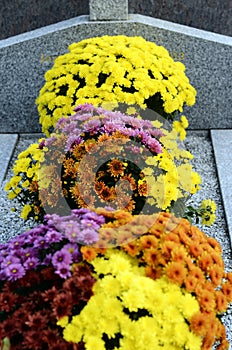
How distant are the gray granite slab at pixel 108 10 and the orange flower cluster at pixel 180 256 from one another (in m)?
3.29

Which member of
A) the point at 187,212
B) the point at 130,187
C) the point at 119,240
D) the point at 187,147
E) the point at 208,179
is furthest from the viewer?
the point at 187,147

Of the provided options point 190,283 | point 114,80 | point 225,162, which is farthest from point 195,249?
point 225,162

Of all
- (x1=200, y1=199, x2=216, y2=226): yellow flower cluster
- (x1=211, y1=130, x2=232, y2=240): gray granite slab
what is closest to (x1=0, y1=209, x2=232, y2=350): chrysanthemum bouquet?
(x1=200, y1=199, x2=216, y2=226): yellow flower cluster

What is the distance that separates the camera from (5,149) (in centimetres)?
525

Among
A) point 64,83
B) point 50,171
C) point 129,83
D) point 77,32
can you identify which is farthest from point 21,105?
point 50,171

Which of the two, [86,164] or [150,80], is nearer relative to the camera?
[86,164]

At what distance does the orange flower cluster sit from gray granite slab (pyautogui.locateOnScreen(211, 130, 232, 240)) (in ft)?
5.31

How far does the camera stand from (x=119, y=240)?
93.4 inches

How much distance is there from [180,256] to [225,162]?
278 centimetres

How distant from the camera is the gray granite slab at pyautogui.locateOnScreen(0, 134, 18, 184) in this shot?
4.89 metres

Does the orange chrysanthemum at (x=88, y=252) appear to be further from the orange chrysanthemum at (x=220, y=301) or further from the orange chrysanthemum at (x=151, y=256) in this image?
the orange chrysanthemum at (x=220, y=301)

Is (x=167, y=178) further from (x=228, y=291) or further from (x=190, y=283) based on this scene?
(x=190, y=283)

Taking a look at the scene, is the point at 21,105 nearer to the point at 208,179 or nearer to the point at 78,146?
the point at 208,179

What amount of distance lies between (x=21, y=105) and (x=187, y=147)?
1547mm
